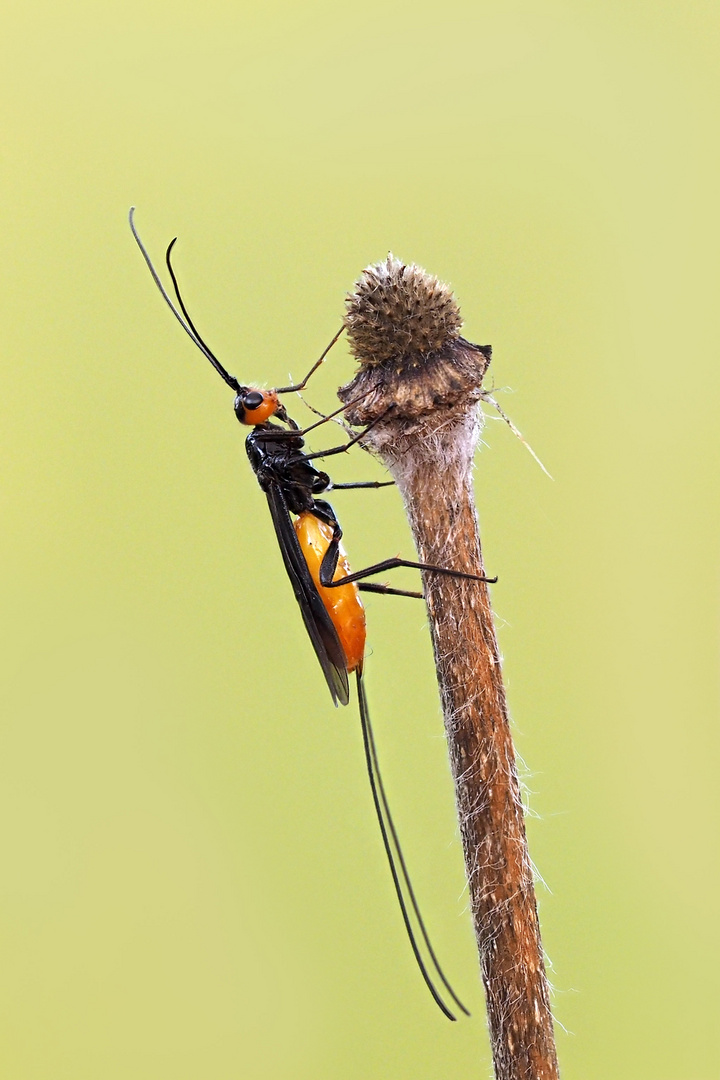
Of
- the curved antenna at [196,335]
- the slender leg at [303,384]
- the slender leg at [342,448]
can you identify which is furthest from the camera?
the slender leg at [303,384]

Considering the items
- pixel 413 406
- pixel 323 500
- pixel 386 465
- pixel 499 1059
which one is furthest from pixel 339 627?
pixel 499 1059

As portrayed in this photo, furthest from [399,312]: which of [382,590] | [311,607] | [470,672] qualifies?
[311,607]

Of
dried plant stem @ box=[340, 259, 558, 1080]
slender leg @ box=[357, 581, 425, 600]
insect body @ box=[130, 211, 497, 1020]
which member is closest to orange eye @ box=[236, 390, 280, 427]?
insect body @ box=[130, 211, 497, 1020]

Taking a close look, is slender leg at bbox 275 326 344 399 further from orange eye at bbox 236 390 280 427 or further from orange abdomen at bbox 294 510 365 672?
orange abdomen at bbox 294 510 365 672

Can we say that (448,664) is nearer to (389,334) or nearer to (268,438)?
(389,334)

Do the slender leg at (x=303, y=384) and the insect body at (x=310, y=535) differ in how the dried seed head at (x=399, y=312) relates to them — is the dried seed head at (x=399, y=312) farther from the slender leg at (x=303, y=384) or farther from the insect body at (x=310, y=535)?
the slender leg at (x=303, y=384)

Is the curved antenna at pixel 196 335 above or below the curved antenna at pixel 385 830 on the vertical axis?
above

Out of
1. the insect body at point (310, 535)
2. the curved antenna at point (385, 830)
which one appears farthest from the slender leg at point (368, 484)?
the curved antenna at point (385, 830)
